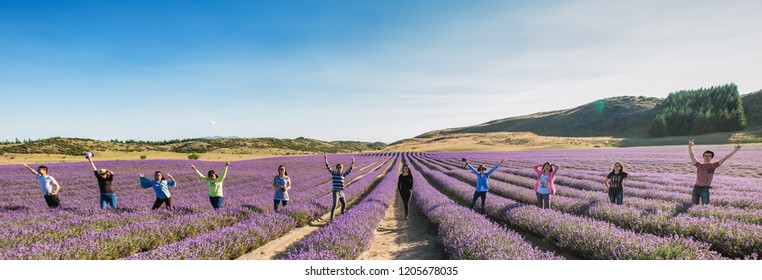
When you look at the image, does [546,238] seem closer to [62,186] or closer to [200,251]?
[200,251]

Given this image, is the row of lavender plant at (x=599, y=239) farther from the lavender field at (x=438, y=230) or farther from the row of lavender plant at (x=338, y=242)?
the row of lavender plant at (x=338, y=242)

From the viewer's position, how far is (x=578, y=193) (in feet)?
33.7

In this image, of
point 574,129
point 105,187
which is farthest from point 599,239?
point 574,129

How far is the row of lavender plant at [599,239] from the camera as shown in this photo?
3.48 meters

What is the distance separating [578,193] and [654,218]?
4.90m

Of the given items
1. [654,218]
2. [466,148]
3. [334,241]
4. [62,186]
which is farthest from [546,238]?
[466,148]

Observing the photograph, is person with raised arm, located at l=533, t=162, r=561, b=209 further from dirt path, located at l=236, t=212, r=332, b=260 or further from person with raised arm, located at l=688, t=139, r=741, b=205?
dirt path, located at l=236, t=212, r=332, b=260

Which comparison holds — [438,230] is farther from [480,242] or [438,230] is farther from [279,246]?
[279,246]

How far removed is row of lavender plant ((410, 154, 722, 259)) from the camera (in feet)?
11.4

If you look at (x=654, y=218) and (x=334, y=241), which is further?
(x=654, y=218)

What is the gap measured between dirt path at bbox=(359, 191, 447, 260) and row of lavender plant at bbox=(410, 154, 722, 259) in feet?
6.11

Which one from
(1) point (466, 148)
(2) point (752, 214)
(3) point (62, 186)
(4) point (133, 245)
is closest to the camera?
(4) point (133, 245)

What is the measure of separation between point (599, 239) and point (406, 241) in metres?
3.41

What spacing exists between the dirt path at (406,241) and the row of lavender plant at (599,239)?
1863mm
